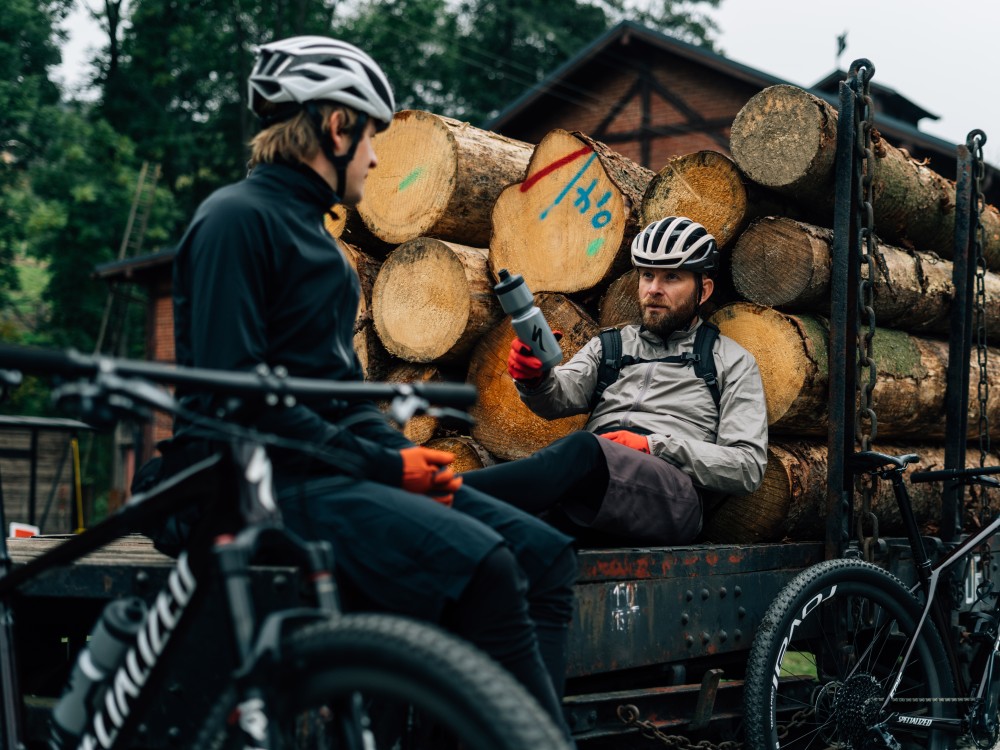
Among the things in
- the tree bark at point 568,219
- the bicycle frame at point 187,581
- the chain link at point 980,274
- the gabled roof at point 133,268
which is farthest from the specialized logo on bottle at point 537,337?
the gabled roof at point 133,268

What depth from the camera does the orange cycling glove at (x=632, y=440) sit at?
3.99 meters

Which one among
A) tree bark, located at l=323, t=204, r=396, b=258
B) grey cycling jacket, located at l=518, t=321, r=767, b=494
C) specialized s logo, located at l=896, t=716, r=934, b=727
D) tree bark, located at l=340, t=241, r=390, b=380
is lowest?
specialized s logo, located at l=896, t=716, r=934, b=727

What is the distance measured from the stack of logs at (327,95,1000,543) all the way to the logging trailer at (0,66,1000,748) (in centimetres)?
14

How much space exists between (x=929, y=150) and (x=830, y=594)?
51.4 feet

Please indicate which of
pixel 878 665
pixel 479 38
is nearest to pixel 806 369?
pixel 878 665

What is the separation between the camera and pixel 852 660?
4039 millimetres

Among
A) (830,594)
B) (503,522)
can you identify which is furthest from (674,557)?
(503,522)

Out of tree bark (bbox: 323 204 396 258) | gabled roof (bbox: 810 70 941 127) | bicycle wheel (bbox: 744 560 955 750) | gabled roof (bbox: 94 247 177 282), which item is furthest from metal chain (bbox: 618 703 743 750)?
gabled roof (bbox: 810 70 941 127)

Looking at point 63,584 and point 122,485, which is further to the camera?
point 122,485

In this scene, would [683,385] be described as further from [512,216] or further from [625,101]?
[625,101]

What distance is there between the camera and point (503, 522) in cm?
285

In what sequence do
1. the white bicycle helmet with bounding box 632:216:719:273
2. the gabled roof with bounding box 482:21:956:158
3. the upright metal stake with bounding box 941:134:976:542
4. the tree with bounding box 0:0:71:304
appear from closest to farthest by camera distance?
the white bicycle helmet with bounding box 632:216:719:273 < the upright metal stake with bounding box 941:134:976:542 < the gabled roof with bounding box 482:21:956:158 < the tree with bounding box 0:0:71:304

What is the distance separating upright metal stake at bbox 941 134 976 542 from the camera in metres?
4.98

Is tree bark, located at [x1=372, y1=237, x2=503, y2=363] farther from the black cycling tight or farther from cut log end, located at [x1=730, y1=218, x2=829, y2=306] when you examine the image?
the black cycling tight
